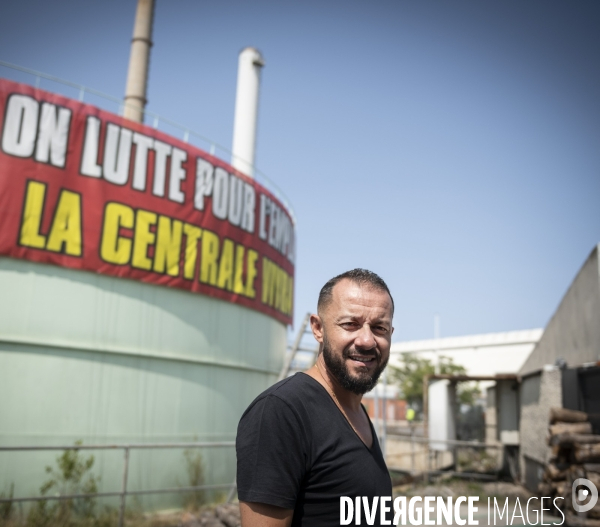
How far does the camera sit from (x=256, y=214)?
1438 cm

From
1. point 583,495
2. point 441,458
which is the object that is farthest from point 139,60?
point 583,495

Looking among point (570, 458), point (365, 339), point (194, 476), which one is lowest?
point (194, 476)

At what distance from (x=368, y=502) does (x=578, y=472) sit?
8.26 meters

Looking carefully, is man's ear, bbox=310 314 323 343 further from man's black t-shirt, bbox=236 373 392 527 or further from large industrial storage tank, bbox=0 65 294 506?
large industrial storage tank, bbox=0 65 294 506

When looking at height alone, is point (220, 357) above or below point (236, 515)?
above

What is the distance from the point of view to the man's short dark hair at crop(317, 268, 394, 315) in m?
2.01

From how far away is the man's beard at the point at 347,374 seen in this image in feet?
6.28

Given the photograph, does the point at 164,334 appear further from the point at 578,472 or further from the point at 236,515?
the point at 578,472

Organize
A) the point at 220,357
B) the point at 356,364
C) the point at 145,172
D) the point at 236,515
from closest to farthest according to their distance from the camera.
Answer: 1. the point at 356,364
2. the point at 236,515
3. the point at 145,172
4. the point at 220,357

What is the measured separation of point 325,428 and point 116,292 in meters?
9.99

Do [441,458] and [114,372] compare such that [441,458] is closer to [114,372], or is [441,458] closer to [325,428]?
[114,372]

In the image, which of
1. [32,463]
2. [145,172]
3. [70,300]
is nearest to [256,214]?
[145,172]

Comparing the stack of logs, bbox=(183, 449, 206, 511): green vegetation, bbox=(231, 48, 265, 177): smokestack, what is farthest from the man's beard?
bbox=(231, 48, 265, 177): smokestack

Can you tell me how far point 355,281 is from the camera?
200cm
